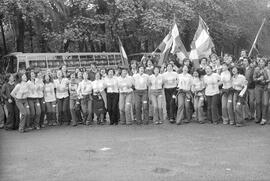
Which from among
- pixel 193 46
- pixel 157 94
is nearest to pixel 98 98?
pixel 157 94

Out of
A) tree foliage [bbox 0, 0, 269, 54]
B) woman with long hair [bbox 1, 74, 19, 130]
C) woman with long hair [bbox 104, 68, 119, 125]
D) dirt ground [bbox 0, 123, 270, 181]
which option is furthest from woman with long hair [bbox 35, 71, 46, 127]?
tree foliage [bbox 0, 0, 269, 54]

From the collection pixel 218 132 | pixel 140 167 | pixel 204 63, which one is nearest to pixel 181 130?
pixel 218 132

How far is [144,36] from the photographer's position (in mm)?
26266

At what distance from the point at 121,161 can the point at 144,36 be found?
1978 centimetres

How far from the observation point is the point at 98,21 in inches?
923

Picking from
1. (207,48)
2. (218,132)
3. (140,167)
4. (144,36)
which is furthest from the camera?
(144,36)

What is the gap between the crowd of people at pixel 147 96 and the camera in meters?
10.6

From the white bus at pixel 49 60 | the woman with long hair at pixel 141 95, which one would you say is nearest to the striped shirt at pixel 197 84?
the woman with long hair at pixel 141 95

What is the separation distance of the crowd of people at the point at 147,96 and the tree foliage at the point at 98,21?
962cm

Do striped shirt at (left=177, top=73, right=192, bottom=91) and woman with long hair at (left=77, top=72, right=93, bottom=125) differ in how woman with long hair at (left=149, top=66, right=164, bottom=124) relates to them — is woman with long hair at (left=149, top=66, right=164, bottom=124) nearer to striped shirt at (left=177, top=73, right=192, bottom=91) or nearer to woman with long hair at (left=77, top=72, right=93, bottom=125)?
striped shirt at (left=177, top=73, right=192, bottom=91)

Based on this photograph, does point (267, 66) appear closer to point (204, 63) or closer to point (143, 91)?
point (204, 63)

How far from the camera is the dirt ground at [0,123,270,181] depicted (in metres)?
6.32

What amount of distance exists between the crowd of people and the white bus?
7.98 metres

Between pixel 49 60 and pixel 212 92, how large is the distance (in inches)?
506
